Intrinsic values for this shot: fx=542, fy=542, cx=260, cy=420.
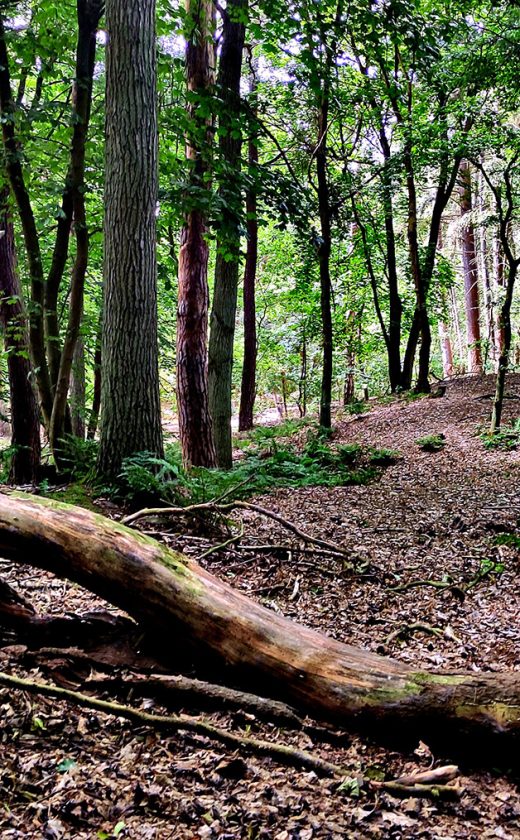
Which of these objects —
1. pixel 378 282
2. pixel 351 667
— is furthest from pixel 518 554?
pixel 378 282

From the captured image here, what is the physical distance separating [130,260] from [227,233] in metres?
1.27

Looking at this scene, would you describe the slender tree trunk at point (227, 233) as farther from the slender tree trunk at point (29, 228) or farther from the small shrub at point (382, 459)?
the small shrub at point (382, 459)

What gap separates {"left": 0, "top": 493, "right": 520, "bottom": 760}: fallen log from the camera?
79.4 inches

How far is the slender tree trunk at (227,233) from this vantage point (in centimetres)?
570

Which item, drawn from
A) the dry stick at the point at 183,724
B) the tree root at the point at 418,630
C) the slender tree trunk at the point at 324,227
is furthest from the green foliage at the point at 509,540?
the slender tree trunk at the point at 324,227

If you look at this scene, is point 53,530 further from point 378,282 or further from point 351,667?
point 378,282

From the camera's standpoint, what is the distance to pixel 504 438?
862 centimetres

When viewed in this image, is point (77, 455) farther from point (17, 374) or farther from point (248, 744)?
point (248, 744)

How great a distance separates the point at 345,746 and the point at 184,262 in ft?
21.2

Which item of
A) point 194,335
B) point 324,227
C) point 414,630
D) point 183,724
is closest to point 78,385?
point 194,335

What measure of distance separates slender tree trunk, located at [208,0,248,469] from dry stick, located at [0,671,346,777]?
184 inches

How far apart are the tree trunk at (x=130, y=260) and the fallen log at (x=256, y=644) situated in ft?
7.79

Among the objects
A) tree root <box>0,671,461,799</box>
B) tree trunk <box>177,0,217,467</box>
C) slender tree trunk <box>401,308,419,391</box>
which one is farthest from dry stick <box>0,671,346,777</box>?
slender tree trunk <box>401,308,419,391</box>

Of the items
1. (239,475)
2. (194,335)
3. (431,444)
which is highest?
(194,335)
